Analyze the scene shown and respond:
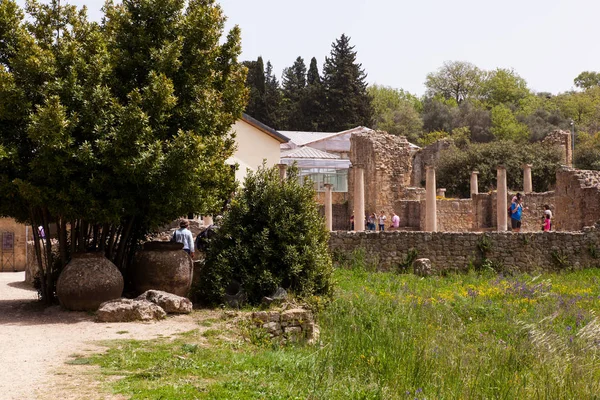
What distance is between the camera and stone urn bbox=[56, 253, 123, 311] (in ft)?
40.7

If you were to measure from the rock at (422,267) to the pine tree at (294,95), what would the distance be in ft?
176

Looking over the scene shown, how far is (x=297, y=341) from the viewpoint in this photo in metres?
11.3

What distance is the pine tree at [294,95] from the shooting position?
252 feet

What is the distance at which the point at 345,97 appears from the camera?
7450 centimetres

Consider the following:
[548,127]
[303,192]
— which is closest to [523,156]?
[548,127]

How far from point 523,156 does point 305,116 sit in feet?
94.1

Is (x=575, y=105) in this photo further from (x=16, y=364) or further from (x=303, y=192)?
(x=16, y=364)

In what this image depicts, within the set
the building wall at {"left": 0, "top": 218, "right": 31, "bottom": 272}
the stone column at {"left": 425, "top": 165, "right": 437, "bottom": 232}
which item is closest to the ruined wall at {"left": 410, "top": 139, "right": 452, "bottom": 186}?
the stone column at {"left": 425, "top": 165, "right": 437, "bottom": 232}

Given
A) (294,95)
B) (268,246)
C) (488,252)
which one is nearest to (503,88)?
(294,95)

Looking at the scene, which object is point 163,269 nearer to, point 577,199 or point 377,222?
point 577,199

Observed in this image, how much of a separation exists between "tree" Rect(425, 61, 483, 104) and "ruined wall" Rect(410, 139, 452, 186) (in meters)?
40.3

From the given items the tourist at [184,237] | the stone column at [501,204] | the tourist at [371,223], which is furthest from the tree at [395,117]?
the tourist at [184,237]

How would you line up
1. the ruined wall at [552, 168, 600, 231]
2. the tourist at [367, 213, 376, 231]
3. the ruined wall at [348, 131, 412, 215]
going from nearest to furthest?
the ruined wall at [552, 168, 600, 231] → the tourist at [367, 213, 376, 231] → the ruined wall at [348, 131, 412, 215]

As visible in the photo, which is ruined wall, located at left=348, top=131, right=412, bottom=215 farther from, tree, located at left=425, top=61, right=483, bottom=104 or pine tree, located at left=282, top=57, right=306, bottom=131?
tree, located at left=425, top=61, right=483, bottom=104
